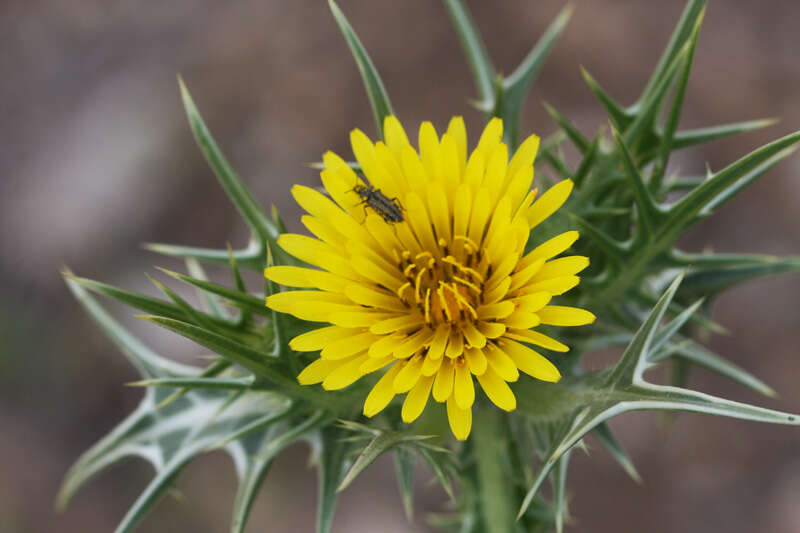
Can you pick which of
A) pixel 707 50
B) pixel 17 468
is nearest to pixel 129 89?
pixel 17 468

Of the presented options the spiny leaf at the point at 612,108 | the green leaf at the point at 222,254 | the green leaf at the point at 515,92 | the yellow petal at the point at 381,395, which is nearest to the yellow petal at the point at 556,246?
the yellow petal at the point at 381,395

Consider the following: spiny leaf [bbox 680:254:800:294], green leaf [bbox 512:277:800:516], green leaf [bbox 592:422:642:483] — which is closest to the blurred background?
spiny leaf [bbox 680:254:800:294]

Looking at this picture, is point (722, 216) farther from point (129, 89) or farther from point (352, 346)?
point (129, 89)

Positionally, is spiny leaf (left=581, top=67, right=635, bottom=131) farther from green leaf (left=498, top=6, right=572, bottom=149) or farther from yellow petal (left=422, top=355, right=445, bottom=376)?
yellow petal (left=422, top=355, right=445, bottom=376)

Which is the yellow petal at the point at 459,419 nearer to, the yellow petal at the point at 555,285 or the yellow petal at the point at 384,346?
the yellow petal at the point at 384,346

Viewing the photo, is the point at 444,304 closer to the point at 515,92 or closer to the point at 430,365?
the point at 430,365

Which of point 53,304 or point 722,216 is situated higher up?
point 722,216
